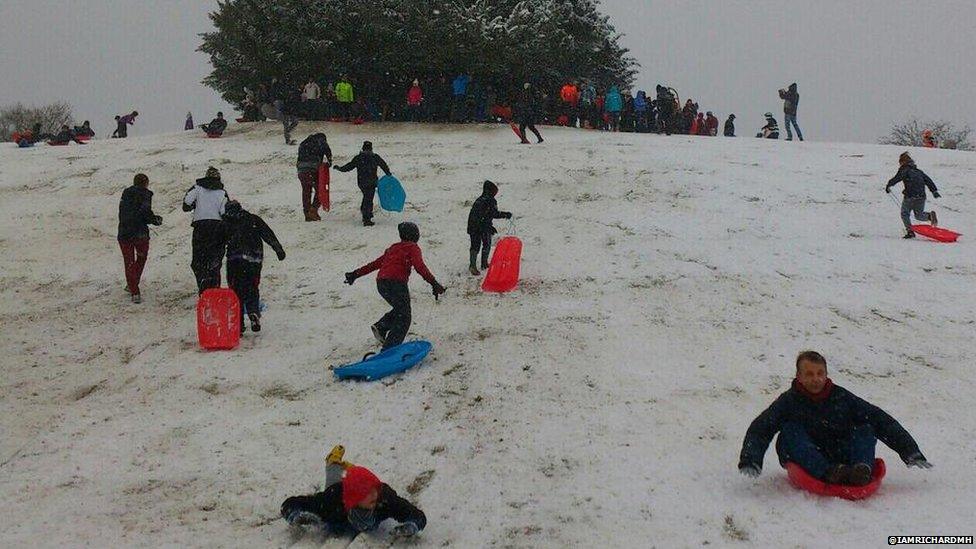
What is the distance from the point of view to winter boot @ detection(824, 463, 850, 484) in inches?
179

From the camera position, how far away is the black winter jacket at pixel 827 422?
4.75 metres

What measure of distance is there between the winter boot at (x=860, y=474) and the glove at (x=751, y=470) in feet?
1.88

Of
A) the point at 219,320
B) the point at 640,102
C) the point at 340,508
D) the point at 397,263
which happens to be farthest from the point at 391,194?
the point at 640,102

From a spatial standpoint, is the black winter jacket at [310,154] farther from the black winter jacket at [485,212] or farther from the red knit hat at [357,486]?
the red knit hat at [357,486]

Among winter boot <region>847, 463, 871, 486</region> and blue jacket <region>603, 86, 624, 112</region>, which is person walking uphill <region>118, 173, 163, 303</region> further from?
blue jacket <region>603, 86, 624, 112</region>

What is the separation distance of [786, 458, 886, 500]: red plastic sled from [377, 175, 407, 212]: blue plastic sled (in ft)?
35.2

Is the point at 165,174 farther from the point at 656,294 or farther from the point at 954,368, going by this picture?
the point at 954,368

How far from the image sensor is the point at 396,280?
771 cm

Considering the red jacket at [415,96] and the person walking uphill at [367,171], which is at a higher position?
the red jacket at [415,96]

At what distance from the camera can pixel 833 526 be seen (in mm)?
4301

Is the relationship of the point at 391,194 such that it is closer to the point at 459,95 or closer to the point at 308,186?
the point at 308,186

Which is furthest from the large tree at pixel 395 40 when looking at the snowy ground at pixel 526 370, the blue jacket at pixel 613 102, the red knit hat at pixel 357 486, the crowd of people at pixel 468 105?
the red knit hat at pixel 357 486

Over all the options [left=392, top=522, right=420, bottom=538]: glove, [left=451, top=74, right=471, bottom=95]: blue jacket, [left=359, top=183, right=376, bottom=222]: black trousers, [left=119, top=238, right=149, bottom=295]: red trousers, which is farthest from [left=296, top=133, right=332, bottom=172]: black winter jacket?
[left=451, top=74, right=471, bottom=95]: blue jacket

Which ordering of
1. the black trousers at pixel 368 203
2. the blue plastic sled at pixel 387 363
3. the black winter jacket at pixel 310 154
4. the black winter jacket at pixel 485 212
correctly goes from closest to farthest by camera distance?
the blue plastic sled at pixel 387 363, the black winter jacket at pixel 485 212, the black trousers at pixel 368 203, the black winter jacket at pixel 310 154
